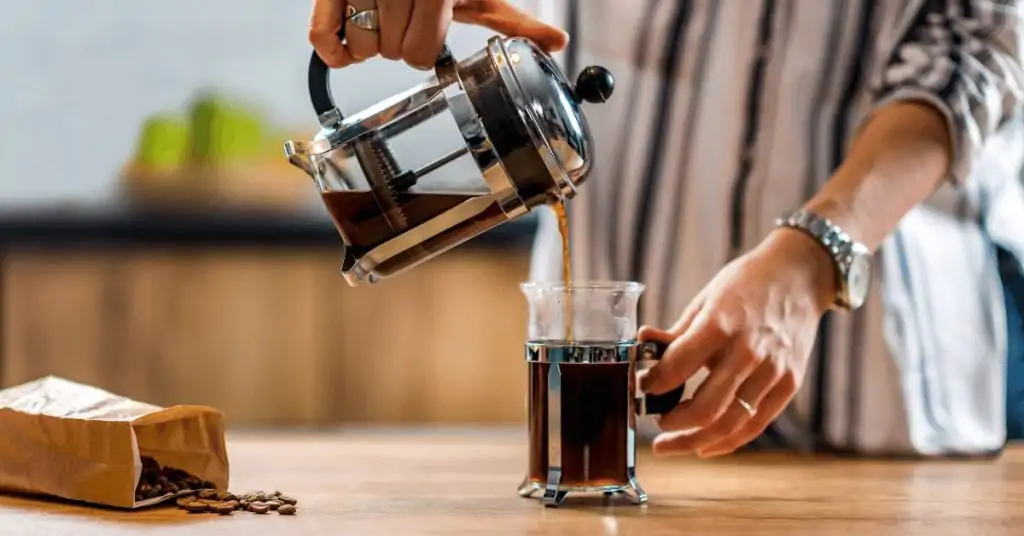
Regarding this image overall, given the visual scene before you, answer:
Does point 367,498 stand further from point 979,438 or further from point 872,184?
point 979,438

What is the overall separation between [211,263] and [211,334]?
0.49 ft

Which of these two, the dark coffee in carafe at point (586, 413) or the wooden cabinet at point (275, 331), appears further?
the wooden cabinet at point (275, 331)

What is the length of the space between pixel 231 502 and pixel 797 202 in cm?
82

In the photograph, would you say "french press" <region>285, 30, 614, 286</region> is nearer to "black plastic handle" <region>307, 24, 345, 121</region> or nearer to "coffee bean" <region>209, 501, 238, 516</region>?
"black plastic handle" <region>307, 24, 345, 121</region>

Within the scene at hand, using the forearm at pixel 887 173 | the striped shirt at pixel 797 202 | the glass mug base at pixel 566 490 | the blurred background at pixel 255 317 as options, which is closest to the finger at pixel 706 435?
the glass mug base at pixel 566 490

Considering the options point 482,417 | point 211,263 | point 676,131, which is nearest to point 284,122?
point 211,263

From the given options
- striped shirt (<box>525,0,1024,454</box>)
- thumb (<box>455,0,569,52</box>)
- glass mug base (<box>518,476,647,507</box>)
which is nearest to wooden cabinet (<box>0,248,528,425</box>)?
striped shirt (<box>525,0,1024,454</box>)

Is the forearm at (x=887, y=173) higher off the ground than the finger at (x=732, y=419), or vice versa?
the forearm at (x=887, y=173)

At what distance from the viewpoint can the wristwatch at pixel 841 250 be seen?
4.28 feet

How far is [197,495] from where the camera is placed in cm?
112

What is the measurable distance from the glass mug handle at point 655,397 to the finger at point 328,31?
1.27 feet

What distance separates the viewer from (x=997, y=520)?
3.50 ft

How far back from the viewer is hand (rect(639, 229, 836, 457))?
1.20 metres

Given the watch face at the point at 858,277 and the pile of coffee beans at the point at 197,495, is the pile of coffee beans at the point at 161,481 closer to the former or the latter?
the pile of coffee beans at the point at 197,495
